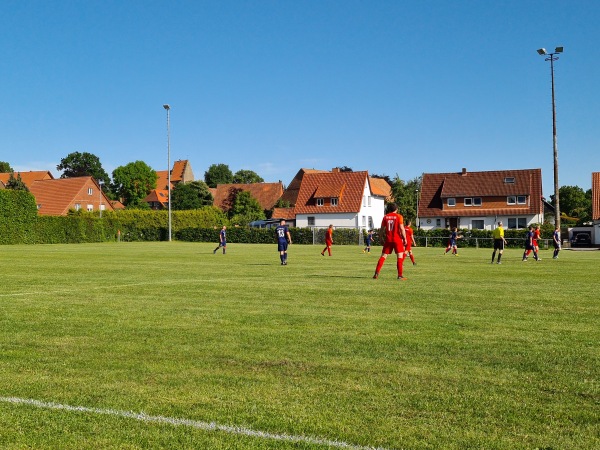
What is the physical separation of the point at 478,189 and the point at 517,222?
6274mm

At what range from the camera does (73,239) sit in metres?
64.4

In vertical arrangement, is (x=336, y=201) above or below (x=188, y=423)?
above

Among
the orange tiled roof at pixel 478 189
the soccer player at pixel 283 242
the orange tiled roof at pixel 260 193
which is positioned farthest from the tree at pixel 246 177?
the soccer player at pixel 283 242

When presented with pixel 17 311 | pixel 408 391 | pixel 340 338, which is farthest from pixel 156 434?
pixel 17 311

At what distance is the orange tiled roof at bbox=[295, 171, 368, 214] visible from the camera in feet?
278

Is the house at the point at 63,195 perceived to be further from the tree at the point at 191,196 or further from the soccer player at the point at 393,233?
the soccer player at the point at 393,233

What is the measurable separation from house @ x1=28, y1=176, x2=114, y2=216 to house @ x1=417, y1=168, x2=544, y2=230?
45.9 m

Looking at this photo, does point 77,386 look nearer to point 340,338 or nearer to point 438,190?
point 340,338

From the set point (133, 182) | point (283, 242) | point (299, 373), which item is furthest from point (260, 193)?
point (299, 373)

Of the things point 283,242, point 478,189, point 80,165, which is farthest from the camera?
point 80,165

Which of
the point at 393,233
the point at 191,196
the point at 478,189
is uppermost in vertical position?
the point at 191,196

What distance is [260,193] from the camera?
4286 inches

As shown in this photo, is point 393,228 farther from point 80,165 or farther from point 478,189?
point 80,165

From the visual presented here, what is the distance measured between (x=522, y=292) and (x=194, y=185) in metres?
96.9
